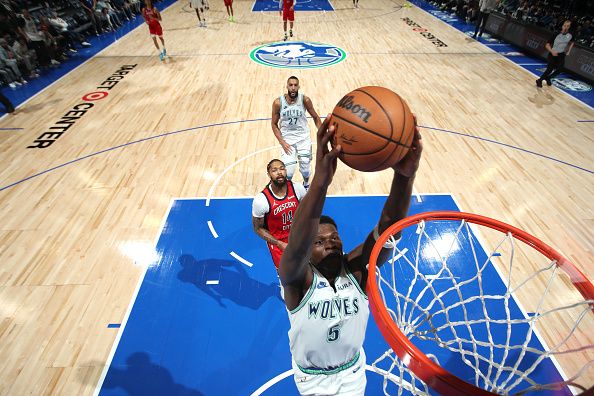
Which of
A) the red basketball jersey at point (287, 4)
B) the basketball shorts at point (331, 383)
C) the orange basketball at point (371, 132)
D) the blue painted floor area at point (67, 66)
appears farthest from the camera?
the red basketball jersey at point (287, 4)

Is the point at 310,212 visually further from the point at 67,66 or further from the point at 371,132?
the point at 67,66

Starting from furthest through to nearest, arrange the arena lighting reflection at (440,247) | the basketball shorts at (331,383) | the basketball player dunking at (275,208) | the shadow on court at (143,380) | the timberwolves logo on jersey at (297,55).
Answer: the timberwolves logo on jersey at (297,55)
the arena lighting reflection at (440,247)
the basketball player dunking at (275,208)
the shadow on court at (143,380)
the basketball shorts at (331,383)

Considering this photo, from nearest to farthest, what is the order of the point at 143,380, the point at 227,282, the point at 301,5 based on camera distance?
the point at 143,380 → the point at 227,282 → the point at 301,5

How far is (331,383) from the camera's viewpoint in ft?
6.82

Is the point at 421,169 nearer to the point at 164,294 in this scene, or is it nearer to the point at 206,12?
the point at 164,294

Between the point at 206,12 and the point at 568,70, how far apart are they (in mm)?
15884

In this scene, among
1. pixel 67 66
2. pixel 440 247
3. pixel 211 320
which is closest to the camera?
pixel 211 320

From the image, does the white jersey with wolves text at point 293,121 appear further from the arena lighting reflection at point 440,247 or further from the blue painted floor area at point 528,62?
the blue painted floor area at point 528,62

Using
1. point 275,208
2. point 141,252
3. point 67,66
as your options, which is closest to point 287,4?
point 67,66

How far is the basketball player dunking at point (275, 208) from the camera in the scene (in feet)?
11.6

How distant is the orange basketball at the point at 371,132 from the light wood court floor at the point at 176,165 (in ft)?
11.0

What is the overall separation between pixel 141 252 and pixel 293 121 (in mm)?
2730

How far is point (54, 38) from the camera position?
1130 centimetres

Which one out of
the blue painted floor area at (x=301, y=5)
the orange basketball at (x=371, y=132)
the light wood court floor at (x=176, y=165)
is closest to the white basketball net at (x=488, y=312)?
the light wood court floor at (x=176, y=165)
